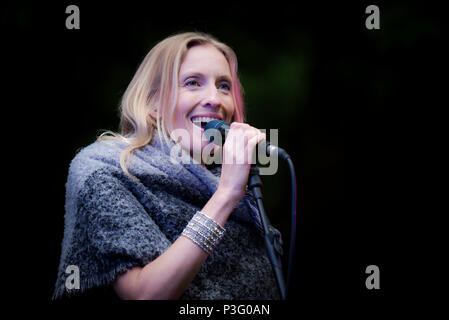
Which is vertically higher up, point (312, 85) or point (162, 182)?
point (312, 85)

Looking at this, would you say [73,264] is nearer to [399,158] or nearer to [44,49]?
[44,49]

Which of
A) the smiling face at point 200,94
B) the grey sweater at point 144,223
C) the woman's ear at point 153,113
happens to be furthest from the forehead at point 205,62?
the grey sweater at point 144,223

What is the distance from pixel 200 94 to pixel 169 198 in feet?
1.08

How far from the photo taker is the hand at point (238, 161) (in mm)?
873

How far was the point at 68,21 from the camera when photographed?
1691 mm

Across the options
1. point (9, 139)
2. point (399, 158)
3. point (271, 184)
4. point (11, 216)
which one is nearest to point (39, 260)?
point (11, 216)

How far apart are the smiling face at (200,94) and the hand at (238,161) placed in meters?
0.23

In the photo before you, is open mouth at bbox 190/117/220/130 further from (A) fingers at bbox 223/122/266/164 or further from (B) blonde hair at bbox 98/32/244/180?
(A) fingers at bbox 223/122/266/164

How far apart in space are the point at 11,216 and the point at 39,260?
9.1 inches

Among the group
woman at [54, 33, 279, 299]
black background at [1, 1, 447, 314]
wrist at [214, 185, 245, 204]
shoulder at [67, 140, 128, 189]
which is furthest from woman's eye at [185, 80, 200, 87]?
black background at [1, 1, 447, 314]

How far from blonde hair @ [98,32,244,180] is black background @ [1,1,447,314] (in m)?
0.71

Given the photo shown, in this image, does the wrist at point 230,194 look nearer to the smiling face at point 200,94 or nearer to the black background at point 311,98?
the smiling face at point 200,94

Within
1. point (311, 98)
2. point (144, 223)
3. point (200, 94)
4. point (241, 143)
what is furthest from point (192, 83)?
point (311, 98)

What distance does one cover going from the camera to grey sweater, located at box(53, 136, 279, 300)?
833 millimetres
